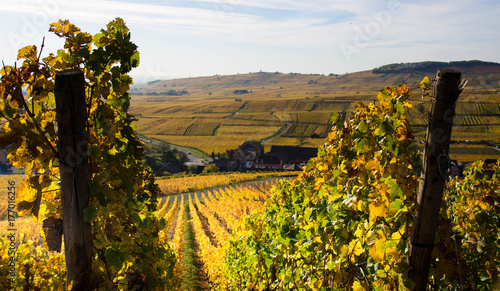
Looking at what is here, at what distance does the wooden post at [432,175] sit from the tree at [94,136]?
185cm

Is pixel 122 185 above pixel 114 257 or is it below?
above

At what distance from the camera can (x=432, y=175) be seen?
76.2 inches

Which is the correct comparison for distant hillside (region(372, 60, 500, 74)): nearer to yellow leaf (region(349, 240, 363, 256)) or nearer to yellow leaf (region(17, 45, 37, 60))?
yellow leaf (region(349, 240, 363, 256))

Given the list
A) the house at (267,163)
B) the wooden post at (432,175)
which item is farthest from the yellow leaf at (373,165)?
the house at (267,163)

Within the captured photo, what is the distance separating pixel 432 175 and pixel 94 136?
2.23 meters

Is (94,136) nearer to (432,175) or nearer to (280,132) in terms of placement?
(432,175)

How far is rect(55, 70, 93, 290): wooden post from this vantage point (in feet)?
6.51

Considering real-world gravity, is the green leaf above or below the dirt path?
above

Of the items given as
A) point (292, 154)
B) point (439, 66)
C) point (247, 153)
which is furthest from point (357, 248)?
point (439, 66)

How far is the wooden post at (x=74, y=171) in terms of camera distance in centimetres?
198

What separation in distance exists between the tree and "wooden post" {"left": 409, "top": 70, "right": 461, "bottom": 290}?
1854mm

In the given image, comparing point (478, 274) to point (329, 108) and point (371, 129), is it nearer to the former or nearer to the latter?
Answer: point (371, 129)

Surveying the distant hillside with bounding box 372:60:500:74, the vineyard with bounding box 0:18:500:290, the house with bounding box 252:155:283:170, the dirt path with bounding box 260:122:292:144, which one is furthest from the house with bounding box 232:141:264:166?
the distant hillside with bounding box 372:60:500:74

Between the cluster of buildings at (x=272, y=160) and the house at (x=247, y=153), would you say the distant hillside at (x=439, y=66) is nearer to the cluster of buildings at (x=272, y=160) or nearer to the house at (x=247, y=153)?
the cluster of buildings at (x=272, y=160)
